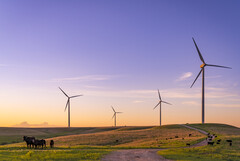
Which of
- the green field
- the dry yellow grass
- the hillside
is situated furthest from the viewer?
the dry yellow grass

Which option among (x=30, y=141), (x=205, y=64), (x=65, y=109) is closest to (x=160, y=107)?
(x=205, y=64)

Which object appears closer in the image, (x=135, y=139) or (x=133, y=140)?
(x=133, y=140)

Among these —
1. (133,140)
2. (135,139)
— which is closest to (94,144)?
→ (133,140)

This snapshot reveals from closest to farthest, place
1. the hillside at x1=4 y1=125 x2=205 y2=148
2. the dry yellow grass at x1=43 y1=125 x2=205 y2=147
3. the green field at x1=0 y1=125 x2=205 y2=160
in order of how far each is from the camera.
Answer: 1. the green field at x1=0 y1=125 x2=205 y2=160
2. the hillside at x1=4 y1=125 x2=205 y2=148
3. the dry yellow grass at x1=43 y1=125 x2=205 y2=147

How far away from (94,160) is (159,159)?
6946mm

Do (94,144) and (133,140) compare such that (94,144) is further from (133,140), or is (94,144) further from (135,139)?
(135,139)

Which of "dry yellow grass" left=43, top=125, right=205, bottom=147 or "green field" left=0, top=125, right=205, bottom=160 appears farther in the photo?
"dry yellow grass" left=43, top=125, right=205, bottom=147

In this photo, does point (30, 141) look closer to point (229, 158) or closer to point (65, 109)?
point (229, 158)

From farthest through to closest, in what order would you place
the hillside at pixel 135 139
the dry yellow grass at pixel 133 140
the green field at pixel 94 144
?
the dry yellow grass at pixel 133 140
the hillside at pixel 135 139
the green field at pixel 94 144

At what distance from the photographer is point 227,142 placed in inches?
1866

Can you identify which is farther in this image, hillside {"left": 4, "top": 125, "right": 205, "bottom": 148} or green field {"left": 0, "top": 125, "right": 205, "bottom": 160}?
hillside {"left": 4, "top": 125, "right": 205, "bottom": 148}

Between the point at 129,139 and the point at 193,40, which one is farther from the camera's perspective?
the point at 193,40

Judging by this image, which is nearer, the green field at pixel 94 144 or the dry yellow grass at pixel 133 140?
the green field at pixel 94 144

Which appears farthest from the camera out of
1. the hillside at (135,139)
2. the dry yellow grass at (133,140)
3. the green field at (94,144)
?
the dry yellow grass at (133,140)
